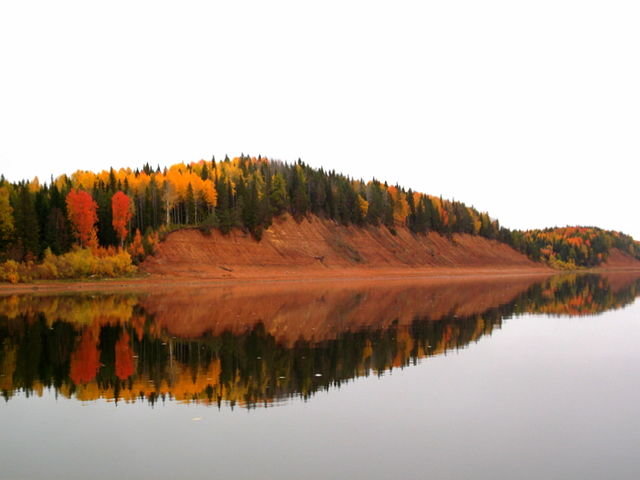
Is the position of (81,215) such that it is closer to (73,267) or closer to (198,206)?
(73,267)

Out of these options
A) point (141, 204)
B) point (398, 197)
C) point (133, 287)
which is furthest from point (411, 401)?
point (398, 197)

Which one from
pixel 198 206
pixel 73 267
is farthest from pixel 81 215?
pixel 198 206

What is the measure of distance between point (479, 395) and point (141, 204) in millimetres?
94233

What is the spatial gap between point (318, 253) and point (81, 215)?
159 feet

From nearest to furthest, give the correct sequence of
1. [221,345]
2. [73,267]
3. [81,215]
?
[221,345]
[73,267]
[81,215]

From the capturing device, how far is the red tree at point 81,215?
8256 centimetres

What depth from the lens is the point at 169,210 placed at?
106812mm

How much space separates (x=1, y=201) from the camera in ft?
243

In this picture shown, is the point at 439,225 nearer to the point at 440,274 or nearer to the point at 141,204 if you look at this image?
the point at 440,274

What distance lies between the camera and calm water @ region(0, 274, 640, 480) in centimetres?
1058

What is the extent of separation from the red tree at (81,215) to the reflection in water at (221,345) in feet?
133

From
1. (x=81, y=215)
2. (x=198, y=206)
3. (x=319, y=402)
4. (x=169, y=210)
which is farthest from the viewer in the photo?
(x=198, y=206)

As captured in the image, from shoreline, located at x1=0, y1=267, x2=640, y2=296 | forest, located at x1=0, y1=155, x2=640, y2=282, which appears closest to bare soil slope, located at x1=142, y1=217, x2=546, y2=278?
shoreline, located at x1=0, y1=267, x2=640, y2=296

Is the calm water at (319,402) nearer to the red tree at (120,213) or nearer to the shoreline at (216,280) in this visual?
the shoreline at (216,280)
